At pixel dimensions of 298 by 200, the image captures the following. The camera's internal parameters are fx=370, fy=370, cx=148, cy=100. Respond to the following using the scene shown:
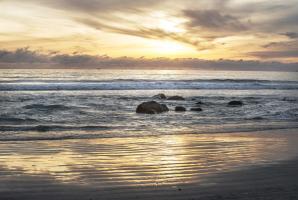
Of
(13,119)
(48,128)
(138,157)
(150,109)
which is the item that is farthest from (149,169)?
(150,109)

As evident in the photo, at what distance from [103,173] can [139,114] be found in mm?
12457

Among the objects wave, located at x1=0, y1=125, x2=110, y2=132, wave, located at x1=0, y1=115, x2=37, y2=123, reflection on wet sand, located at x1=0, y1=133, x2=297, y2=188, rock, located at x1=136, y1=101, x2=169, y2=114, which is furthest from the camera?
rock, located at x1=136, y1=101, x2=169, y2=114

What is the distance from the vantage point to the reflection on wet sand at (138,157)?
6590 mm

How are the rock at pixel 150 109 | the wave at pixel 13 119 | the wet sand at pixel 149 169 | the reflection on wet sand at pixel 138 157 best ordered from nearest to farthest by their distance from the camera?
the wet sand at pixel 149 169 → the reflection on wet sand at pixel 138 157 → the wave at pixel 13 119 → the rock at pixel 150 109

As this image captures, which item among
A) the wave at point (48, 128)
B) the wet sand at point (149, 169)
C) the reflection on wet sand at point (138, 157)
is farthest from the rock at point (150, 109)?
the wet sand at point (149, 169)

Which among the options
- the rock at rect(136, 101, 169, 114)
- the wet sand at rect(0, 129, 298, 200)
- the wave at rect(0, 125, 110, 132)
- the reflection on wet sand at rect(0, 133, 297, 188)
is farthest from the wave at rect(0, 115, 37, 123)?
the rock at rect(136, 101, 169, 114)

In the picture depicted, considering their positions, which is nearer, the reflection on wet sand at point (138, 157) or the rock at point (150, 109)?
the reflection on wet sand at point (138, 157)

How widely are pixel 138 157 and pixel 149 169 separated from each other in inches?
46.1

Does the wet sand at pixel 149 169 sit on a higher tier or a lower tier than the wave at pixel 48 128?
higher

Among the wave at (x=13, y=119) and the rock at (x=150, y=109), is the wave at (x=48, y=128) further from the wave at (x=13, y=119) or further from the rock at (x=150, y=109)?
the rock at (x=150, y=109)

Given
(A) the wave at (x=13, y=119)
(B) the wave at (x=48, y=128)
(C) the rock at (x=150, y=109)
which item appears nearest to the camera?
(B) the wave at (x=48, y=128)

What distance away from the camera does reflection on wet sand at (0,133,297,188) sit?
659cm

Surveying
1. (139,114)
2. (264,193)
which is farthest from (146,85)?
(264,193)

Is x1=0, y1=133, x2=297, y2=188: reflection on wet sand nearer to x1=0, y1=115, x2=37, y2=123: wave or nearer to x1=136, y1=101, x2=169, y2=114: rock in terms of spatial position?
x1=0, y1=115, x2=37, y2=123: wave
